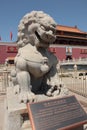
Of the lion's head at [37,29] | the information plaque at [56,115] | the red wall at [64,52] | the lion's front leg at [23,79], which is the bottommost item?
the red wall at [64,52]

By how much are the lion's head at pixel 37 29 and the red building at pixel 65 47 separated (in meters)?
21.0

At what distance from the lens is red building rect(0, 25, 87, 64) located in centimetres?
2294

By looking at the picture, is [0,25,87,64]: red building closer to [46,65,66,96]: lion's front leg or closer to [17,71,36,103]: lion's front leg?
[46,65,66,96]: lion's front leg

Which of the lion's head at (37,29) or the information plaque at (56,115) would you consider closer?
the information plaque at (56,115)

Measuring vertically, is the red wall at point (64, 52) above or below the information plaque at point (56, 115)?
below

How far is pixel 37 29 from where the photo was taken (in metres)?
2.03

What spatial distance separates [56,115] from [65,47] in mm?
25754


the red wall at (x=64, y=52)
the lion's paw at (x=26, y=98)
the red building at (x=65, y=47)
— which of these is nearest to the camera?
the lion's paw at (x=26, y=98)

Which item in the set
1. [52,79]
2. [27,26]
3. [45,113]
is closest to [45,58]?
[52,79]

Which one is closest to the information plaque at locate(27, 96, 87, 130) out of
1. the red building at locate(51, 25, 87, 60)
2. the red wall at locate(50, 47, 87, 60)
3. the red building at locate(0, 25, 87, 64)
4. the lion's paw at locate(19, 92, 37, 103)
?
the lion's paw at locate(19, 92, 37, 103)

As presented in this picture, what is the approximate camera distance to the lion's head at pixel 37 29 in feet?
6.48

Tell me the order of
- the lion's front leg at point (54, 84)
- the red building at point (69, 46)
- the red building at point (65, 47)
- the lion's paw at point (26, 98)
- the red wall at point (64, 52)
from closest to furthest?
the lion's paw at point (26, 98) → the lion's front leg at point (54, 84) → the red building at point (65, 47) → the red wall at point (64, 52) → the red building at point (69, 46)

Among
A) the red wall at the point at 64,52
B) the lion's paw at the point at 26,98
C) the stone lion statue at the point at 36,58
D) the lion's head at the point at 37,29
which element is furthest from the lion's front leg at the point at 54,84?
the red wall at the point at 64,52

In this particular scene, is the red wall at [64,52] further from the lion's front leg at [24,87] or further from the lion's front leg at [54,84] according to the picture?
the lion's front leg at [24,87]
